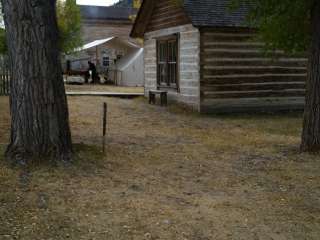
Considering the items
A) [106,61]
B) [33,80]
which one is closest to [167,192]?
[33,80]

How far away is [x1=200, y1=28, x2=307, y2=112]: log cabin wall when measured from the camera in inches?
643

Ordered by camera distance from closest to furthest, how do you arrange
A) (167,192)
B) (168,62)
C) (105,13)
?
(167,192) < (168,62) < (105,13)

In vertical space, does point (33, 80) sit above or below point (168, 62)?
below

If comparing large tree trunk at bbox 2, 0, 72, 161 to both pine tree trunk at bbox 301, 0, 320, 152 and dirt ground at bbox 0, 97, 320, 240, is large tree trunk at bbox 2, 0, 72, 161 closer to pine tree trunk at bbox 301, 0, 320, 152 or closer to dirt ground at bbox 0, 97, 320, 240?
dirt ground at bbox 0, 97, 320, 240

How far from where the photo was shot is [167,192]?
6504mm

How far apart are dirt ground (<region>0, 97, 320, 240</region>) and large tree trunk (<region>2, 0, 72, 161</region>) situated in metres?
0.35

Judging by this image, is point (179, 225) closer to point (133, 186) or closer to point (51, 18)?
point (133, 186)

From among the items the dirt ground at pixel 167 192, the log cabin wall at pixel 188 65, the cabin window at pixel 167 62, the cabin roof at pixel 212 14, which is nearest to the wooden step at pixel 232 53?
the log cabin wall at pixel 188 65

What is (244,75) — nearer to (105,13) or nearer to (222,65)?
(222,65)

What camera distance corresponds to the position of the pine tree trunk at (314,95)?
919 centimetres

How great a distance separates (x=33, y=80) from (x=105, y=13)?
44595 mm

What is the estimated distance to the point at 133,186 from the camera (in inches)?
264

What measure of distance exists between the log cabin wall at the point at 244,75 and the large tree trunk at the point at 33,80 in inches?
374

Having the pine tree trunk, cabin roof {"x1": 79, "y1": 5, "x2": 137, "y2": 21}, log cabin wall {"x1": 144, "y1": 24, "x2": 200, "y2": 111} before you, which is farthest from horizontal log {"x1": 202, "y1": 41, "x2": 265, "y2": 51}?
cabin roof {"x1": 79, "y1": 5, "x2": 137, "y2": 21}
